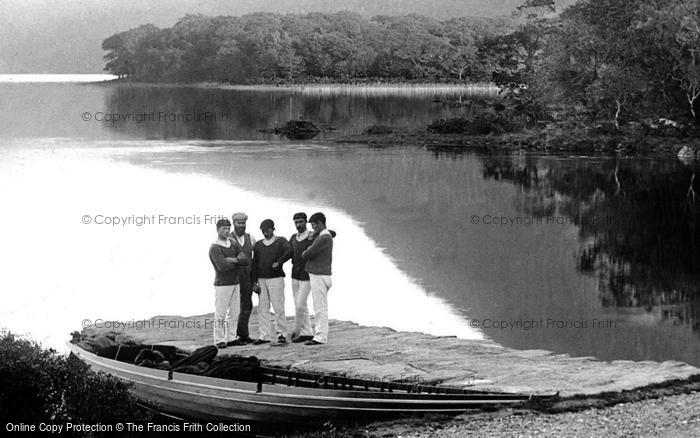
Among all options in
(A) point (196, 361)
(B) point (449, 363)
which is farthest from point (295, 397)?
(B) point (449, 363)

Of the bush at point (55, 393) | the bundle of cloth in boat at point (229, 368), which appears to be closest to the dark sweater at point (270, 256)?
the bundle of cloth in boat at point (229, 368)

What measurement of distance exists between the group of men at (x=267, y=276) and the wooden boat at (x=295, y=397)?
1980mm

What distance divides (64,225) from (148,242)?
562 centimetres

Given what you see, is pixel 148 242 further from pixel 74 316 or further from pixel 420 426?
pixel 420 426

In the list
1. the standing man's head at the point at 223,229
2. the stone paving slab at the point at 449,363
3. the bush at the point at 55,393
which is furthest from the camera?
the standing man's head at the point at 223,229

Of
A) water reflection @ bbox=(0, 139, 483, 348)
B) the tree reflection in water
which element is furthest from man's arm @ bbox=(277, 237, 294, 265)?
the tree reflection in water

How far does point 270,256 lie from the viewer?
18078mm

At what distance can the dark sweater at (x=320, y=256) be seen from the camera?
17688 mm

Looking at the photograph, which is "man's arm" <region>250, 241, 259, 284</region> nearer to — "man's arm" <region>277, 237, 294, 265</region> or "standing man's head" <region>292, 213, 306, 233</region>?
"man's arm" <region>277, 237, 294, 265</region>

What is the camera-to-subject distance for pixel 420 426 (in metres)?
14.6

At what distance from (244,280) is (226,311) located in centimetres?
56

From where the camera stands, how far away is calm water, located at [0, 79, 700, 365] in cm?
2588

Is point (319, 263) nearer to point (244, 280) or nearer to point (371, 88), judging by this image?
point (244, 280)

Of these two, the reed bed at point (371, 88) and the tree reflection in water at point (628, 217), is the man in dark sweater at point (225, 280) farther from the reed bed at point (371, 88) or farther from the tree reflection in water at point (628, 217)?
the reed bed at point (371, 88)
